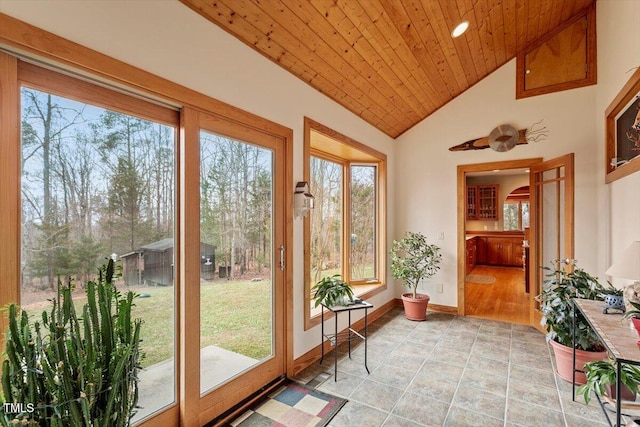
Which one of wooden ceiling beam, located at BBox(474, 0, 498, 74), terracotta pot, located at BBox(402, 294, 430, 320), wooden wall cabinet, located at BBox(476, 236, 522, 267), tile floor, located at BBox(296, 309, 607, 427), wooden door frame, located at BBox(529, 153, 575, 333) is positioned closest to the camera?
tile floor, located at BBox(296, 309, 607, 427)

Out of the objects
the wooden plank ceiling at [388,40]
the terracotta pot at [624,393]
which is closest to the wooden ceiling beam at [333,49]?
the wooden plank ceiling at [388,40]

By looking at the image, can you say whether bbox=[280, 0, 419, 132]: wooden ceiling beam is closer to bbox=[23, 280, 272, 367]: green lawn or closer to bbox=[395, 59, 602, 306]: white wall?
bbox=[395, 59, 602, 306]: white wall

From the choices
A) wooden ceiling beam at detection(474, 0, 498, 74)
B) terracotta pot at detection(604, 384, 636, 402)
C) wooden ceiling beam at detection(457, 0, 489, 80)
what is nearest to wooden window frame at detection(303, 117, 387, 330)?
wooden ceiling beam at detection(457, 0, 489, 80)

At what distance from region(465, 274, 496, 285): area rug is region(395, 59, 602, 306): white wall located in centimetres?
250

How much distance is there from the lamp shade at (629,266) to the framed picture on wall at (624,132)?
0.72 metres

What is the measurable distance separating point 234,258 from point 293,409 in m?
1.14

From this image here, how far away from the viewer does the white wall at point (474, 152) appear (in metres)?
3.47

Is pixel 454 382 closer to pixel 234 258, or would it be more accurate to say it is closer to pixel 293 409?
pixel 293 409

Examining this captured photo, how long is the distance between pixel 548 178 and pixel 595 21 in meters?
1.77

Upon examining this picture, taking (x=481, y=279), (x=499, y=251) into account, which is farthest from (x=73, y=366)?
(x=499, y=251)

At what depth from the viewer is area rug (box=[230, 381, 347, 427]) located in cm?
202

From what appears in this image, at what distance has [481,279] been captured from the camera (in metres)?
6.63

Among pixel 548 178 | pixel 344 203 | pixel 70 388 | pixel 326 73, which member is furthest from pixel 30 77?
pixel 548 178

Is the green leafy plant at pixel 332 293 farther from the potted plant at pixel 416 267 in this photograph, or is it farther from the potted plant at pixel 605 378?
the potted plant at pixel 605 378
